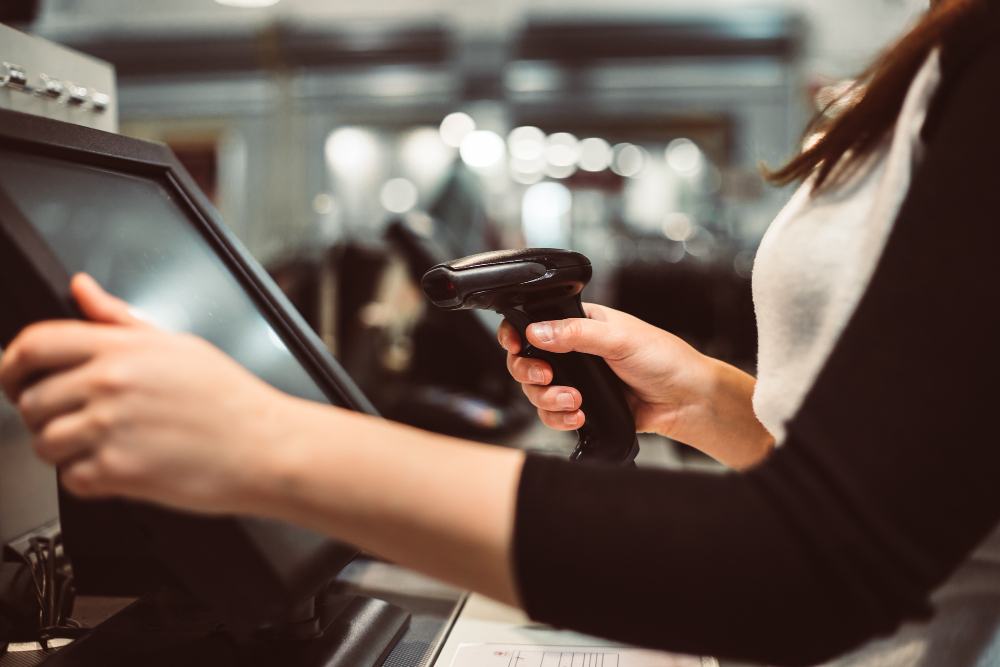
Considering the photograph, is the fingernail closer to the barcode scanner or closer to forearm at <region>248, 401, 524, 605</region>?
the barcode scanner

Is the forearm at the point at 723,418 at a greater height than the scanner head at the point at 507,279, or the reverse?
the scanner head at the point at 507,279

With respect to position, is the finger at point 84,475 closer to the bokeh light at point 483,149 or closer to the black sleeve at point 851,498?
the black sleeve at point 851,498

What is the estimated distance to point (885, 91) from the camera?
45cm

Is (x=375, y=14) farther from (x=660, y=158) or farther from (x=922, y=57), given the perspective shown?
(x=922, y=57)

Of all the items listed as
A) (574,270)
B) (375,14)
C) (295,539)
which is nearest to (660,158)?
(375,14)

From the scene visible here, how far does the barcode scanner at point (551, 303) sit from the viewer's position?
57 centimetres

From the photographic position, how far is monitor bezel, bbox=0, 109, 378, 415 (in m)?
0.51

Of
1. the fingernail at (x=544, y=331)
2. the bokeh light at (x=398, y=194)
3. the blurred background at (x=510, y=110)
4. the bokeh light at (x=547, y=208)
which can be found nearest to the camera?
the fingernail at (x=544, y=331)

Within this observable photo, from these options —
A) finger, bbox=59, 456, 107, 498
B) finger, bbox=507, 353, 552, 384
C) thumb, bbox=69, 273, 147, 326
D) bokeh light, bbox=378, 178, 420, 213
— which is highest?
bokeh light, bbox=378, 178, 420, 213

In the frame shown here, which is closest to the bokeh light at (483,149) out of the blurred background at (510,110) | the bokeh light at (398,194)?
the blurred background at (510,110)

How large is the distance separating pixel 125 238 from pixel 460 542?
321 millimetres

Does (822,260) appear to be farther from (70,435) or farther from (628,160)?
(628,160)

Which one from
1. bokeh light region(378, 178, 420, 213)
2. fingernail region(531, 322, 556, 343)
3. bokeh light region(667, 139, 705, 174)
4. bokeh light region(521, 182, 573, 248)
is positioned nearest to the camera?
fingernail region(531, 322, 556, 343)

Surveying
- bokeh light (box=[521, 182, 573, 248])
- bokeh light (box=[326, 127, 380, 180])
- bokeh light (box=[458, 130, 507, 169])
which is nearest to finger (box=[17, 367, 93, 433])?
bokeh light (box=[458, 130, 507, 169])
